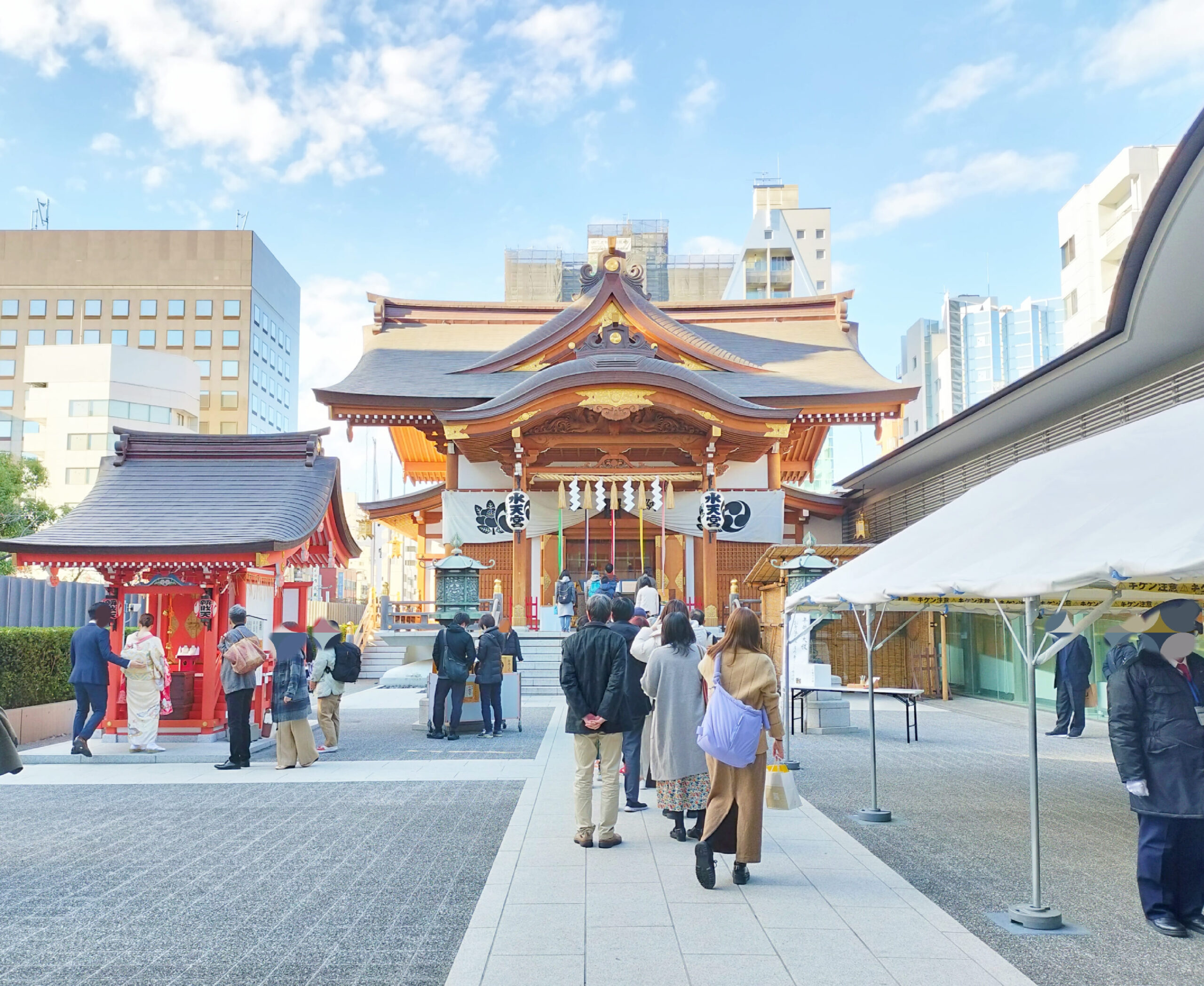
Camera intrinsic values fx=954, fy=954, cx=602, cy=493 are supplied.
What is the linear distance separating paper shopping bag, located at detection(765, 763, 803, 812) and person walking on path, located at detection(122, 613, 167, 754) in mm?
7236

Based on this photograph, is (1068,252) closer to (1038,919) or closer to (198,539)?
(198,539)

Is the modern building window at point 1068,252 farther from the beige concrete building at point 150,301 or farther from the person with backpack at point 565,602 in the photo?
the beige concrete building at point 150,301

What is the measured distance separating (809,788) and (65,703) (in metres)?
10.3

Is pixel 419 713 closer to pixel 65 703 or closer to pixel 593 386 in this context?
pixel 65 703

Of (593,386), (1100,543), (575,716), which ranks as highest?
(593,386)

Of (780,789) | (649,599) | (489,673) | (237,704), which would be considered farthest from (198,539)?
(780,789)

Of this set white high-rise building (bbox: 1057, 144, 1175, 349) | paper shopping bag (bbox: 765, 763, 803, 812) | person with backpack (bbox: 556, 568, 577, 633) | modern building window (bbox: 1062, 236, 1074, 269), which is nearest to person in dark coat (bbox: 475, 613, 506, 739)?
paper shopping bag (bbox: 765, 763, 803, 812)

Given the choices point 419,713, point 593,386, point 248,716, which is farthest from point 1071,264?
point 248,716

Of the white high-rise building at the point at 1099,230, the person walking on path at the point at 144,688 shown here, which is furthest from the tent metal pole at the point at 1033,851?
the white high-rise building at the point at 1099,230

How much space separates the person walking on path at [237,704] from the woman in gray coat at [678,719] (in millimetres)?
5222

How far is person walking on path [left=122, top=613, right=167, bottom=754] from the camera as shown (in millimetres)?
10414

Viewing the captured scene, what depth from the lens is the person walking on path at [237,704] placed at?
32.3 ft

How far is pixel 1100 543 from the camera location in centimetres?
483

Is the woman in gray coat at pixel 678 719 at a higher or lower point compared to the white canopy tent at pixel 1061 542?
lower
